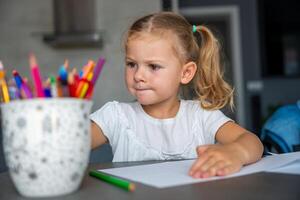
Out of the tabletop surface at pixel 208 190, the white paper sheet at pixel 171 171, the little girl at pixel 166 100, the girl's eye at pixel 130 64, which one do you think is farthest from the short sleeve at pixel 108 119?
the tabletop surface at pixel 208 190

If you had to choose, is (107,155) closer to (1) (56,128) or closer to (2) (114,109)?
(2) (114,109)

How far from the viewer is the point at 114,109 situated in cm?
119

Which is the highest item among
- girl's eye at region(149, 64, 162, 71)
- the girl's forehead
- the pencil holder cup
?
the girl's forehead

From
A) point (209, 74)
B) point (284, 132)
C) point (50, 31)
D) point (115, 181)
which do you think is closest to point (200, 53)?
point (209, 74)

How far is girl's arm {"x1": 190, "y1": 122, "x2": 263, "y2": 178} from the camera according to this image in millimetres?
646

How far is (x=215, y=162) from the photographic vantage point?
67cm

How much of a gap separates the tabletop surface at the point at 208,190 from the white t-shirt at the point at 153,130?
0.50 m

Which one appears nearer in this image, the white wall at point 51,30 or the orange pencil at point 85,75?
the orange pencil at point 85,75

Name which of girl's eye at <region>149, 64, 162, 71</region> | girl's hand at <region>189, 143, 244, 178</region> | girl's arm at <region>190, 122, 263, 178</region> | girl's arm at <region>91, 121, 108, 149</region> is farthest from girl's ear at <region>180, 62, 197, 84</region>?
girl's hand at <region>189, 143, 244, 178</region>

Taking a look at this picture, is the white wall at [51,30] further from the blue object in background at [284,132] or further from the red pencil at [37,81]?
the red pencil at [37,81]

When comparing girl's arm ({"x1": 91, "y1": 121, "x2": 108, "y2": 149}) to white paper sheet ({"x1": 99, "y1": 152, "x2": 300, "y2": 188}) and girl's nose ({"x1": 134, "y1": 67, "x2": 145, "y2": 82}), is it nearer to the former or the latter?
girl's nose ({"x1": 134, "y1": 67, "x2": 145, "y2": 82})

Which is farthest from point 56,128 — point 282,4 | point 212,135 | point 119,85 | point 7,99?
point 282,4

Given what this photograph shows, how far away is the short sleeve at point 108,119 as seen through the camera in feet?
3.71

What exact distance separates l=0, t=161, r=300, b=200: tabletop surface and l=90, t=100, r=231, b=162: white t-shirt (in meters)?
0.50
